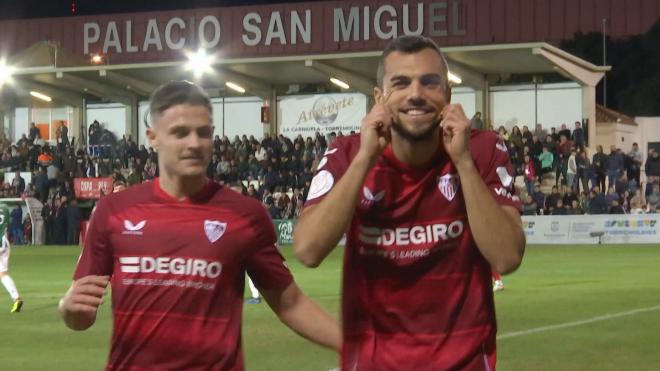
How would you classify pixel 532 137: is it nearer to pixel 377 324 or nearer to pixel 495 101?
pixel 495 101

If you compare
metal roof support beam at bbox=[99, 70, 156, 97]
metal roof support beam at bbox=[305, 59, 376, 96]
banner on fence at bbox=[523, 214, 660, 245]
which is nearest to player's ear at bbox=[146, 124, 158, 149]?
banner on fence at bbox=[523, 214, 660, 245]

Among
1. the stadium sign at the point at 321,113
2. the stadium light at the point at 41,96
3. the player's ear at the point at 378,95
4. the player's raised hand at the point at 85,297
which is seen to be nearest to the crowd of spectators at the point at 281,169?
the stadium light at the point at 41,96

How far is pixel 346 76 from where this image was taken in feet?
149

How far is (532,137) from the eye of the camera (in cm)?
3991

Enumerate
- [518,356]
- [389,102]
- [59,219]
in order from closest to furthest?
1. [389,102]
2. [518,356]
3. [59,219]

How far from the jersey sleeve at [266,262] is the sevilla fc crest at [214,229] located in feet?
0.52

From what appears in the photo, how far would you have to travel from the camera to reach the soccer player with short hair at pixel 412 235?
4.47 meters

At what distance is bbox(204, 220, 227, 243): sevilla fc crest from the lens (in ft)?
17.0

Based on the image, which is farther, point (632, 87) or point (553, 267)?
point (632, 87)

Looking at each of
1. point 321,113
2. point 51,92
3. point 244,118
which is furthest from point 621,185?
point 51,92

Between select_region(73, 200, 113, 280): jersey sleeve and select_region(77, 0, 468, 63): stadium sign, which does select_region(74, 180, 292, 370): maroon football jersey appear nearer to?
select_region(73, 200, 113, 280): jersey sleeve

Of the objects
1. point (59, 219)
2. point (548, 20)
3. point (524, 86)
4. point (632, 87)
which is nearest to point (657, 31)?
point (632, 87)

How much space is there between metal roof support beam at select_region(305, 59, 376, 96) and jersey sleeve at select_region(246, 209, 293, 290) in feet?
128

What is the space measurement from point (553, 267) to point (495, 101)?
68.1 ft
